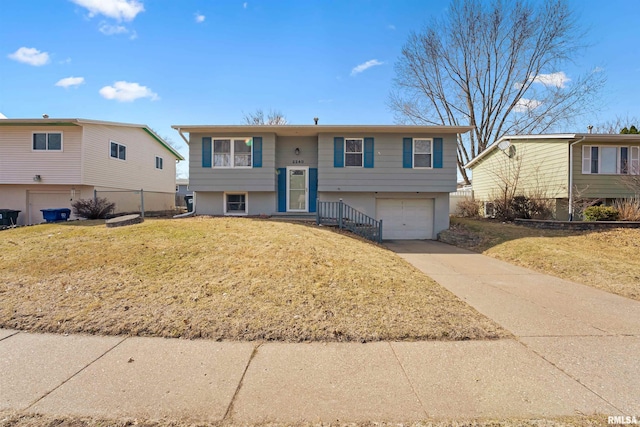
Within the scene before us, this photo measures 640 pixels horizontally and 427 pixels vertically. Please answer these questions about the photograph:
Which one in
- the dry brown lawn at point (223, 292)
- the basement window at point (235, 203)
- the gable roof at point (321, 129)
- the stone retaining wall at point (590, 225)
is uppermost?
the gable roof at point (321, 129)

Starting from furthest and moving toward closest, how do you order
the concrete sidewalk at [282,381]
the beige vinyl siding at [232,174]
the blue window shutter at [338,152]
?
1. the blue window shutter at [338,152]
2. the beige vinyl siding at [232,174]
3. the concrete sidewalk at [282,381]

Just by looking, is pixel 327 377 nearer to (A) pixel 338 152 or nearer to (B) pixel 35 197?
(A) pixel 338 152

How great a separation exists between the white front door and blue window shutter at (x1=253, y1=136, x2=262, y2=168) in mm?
1393

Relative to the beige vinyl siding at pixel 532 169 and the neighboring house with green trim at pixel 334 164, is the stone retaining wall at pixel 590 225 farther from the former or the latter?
the neighboring house with green trim at pixel 334 164

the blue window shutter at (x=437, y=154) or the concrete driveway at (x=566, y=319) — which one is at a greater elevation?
the blue window shutter at (x=437, y=154)

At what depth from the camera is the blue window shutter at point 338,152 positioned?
13062mm

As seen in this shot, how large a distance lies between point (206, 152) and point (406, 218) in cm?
940

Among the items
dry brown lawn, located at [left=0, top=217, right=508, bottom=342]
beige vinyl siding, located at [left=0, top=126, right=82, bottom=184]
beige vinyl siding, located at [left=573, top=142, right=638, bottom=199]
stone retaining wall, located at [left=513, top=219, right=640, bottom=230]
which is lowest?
dry brown lawn, located at [left=0, top=217, right=508, bottom=342]

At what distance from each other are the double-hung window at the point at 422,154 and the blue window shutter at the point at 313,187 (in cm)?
441

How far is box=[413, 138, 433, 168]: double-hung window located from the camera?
13188 millimetres

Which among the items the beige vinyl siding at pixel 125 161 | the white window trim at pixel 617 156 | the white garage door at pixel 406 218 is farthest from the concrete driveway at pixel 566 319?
the beige vinyl siding at pixel 125 161

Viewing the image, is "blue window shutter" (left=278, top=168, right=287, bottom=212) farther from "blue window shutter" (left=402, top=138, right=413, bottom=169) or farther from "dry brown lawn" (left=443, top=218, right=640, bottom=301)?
"dry brown lawn" (left=443, top=218, right=640, bottom=301)

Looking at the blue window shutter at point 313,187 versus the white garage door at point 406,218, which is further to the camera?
the white garage door at point 406,218

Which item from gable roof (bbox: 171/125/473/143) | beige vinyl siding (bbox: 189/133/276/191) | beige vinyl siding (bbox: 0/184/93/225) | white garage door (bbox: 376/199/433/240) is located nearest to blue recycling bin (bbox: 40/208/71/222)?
Result: beige vinyl siding (bbox: 0/184/93/225)
